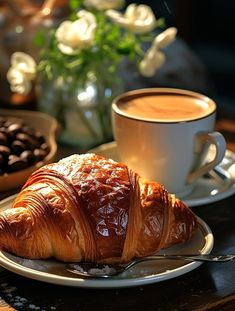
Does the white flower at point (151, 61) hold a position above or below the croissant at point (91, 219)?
below

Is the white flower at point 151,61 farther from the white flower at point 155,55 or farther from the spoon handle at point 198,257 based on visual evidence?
the spoon handle at point 198,257

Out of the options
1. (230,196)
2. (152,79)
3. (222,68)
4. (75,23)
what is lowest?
(222,68)

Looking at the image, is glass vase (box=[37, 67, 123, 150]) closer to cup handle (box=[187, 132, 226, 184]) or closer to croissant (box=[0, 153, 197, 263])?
cup handle (box=[187, 132, 226, 184])

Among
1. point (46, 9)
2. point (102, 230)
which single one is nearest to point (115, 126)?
point (102, 230)

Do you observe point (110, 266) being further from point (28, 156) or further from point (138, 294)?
point (28, 156)

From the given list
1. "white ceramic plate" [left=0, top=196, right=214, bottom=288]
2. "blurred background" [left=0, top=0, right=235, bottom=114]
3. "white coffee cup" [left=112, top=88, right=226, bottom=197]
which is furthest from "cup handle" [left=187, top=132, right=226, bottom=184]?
"blurred background" [left=0, top=0, right=235, bottom=114]

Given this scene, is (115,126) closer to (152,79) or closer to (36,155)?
(36,155)

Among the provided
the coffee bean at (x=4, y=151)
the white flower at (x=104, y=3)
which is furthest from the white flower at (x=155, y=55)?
the coffee bean at (x=4, y=151)
